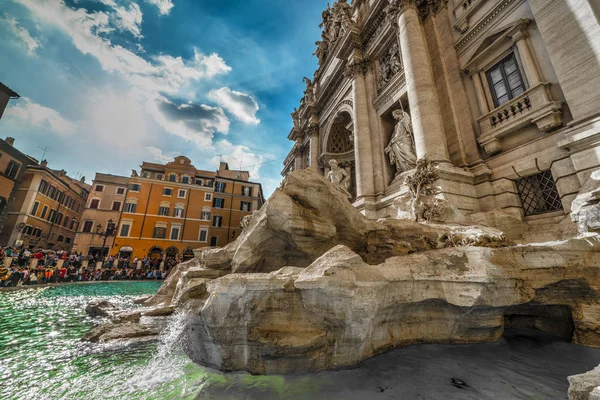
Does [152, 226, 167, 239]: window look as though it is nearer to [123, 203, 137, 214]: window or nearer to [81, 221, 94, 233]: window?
[123, 203, 137, 214]: window

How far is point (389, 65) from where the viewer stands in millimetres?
11148

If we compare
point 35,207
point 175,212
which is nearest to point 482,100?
point 175,212

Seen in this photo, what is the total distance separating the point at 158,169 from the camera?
27.9 m

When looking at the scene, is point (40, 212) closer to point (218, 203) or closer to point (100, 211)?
point (100, 211)

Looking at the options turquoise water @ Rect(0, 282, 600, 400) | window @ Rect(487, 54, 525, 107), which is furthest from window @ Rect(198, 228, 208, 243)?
window @ Rect(487, 54, 525, 107)

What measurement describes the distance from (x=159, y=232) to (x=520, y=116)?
92.3 feet

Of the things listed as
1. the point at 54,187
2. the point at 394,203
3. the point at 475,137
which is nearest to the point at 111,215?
the point at 54,187

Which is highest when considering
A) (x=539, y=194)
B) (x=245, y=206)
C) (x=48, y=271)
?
(x=245, y=206)

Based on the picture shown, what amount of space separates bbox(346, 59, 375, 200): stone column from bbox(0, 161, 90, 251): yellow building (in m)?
27.1

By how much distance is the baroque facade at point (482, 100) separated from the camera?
527 cm

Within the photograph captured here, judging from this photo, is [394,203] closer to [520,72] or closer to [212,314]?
[520,72]

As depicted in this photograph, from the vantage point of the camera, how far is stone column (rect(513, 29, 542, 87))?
6.13 m

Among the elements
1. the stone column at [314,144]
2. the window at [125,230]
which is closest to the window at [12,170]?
the window at [125,230]

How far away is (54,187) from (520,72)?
36.5 meters
